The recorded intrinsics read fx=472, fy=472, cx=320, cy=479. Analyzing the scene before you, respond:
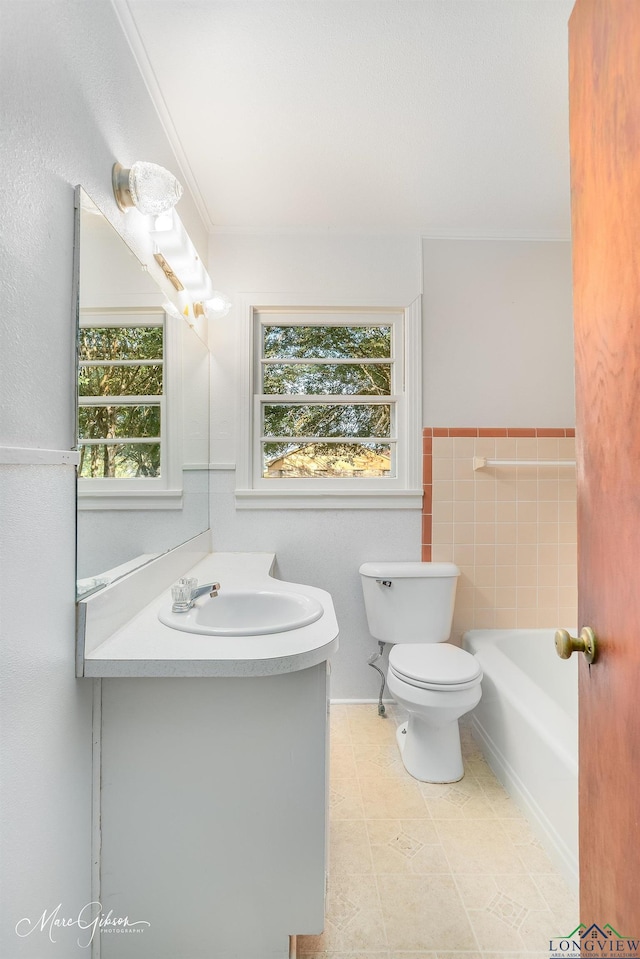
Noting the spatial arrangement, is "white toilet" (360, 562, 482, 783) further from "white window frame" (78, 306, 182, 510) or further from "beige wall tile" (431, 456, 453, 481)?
"white window frame" (78, 306, 182, 510)

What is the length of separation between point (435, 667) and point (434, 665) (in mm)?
18

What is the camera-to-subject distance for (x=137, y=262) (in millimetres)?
1342

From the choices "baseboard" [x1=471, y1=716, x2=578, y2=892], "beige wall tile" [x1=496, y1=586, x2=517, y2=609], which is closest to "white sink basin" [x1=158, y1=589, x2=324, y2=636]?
"baseboard" [x1=471, y1=716, x2=578, y2=892]

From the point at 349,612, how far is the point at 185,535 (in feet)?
3.04

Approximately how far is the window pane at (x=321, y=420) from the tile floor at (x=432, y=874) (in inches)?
57.3

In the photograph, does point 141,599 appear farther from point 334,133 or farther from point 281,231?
point 281,231

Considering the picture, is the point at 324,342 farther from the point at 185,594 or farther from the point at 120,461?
the point at 185,594

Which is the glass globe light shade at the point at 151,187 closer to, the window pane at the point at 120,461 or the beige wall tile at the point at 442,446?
the window pane at the point at 120,461

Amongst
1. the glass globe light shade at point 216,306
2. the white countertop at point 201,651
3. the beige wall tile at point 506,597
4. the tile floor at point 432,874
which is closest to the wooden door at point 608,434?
the white countertop at point 201,651

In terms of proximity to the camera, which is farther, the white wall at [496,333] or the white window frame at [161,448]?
the white wall at [496,333]

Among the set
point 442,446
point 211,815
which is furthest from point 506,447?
point 211,815

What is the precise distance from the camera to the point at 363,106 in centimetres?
Result: 156

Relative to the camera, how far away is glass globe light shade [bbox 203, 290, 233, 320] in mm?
2025

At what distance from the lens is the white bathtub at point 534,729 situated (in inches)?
55.1
